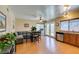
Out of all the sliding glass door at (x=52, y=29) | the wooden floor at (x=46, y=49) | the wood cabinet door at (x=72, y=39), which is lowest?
the wooden floor at (x=46, y=49)

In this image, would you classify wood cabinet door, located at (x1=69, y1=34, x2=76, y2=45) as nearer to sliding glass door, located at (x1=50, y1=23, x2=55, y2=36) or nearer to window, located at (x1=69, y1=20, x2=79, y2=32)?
window, located at (x1=69, y1=20, x2=79, y2=32)

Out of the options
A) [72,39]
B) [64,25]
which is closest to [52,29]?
[64,25]

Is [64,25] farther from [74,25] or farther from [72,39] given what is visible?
[72,39]

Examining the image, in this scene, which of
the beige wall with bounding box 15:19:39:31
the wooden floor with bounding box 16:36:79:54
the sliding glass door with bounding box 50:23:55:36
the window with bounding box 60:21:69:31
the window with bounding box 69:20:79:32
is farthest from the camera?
the sliding glass door with bounding box 50:23:55:36

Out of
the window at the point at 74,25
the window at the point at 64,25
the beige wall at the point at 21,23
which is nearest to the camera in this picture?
the beige wall at the point at 21,23

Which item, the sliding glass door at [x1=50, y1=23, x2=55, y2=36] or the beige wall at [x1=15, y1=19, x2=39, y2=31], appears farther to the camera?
the sliding glass door at [x1=50, y1=23, x2=55, y2=36]

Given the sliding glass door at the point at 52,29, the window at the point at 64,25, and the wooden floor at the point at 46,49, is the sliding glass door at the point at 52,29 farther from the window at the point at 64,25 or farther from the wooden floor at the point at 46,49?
the wooden floor at the point at 46,49

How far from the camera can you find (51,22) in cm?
959

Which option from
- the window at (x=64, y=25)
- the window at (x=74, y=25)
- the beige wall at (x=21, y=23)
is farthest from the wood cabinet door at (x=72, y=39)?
the beige wall at (x=21, y=23)

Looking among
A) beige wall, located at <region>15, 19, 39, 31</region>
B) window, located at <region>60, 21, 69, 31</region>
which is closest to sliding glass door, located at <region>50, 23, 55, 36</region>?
window, located at <region>60, 21, 69, 31</region>

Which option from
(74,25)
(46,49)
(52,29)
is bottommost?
(46,49)
